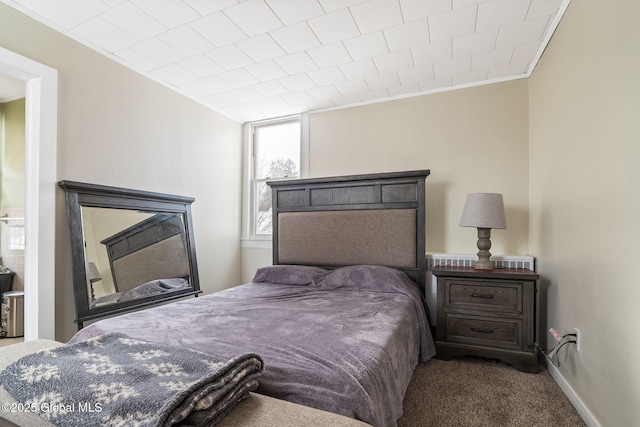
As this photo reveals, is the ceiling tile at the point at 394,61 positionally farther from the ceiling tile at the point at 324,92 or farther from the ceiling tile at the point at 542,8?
the ceiling tile at the point at 542,8

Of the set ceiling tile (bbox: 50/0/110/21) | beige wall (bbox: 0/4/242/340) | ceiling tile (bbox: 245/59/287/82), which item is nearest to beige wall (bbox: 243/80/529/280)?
ceiling tile (bbox: 245/59/287/82)

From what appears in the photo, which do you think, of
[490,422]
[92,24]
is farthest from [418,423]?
[92,24]

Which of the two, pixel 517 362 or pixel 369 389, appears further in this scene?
pixel 517 362

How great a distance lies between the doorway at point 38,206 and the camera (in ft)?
7.09

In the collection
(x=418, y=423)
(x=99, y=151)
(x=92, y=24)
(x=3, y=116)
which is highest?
(x=92, y=24)

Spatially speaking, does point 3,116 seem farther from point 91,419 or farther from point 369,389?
point 369,389

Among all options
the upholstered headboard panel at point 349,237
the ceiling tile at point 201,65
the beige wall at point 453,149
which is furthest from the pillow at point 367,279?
the ceiling tile at point 201,65

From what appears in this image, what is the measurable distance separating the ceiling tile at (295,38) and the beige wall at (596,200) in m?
1.70

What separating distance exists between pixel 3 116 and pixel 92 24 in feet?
8.12

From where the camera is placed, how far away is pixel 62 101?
92.3 inches

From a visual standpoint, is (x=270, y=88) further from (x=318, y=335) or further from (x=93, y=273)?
(x=318, y=335)

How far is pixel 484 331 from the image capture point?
2.43 meters

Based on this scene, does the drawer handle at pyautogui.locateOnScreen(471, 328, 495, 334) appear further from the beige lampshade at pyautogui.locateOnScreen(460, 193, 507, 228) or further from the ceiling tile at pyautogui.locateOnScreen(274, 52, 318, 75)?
the ceiling tile at pyautogui.locateOnScreen(274, 52, 318, 75)

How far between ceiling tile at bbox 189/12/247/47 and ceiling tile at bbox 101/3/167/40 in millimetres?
276
